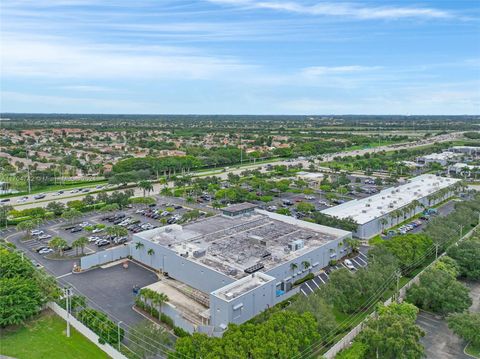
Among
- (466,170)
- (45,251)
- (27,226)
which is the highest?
(466,170)

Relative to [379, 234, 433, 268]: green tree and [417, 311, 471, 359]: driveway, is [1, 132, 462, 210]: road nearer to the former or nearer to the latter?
[379, 234, 433, 268]: green tree

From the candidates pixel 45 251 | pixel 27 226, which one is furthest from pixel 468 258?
pixel 27 226

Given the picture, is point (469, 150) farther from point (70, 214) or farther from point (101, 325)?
point (101, 325)

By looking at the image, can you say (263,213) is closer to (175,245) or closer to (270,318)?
(175,245)

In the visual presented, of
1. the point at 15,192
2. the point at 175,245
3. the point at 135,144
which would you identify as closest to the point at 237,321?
the point at 175,245

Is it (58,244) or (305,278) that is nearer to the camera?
(305,278)

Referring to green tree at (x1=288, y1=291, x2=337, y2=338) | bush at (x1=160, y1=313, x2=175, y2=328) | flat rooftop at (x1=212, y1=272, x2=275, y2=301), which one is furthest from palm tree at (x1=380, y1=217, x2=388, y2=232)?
bush at (x1=160, y1=313, x2=175, y2=328)

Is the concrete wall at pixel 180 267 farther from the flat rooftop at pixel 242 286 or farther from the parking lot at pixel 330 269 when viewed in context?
the parking lot at pixel 330 269
